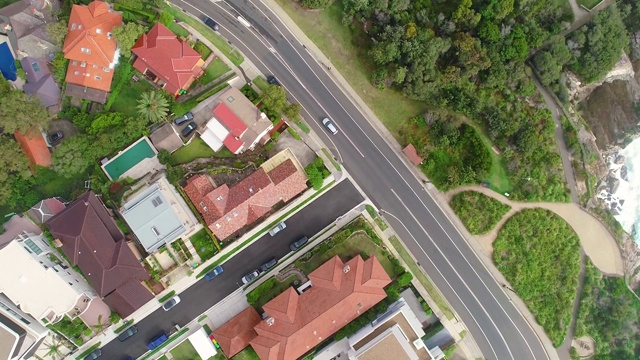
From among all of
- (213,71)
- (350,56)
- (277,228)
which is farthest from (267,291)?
(350,56)

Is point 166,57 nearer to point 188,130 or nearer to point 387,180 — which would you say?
point 188,130

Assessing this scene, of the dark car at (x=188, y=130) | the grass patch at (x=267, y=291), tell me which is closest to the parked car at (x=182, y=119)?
the dark car at (x=188, y=130)

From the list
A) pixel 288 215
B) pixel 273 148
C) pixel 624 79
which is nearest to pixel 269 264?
pixel 288 215

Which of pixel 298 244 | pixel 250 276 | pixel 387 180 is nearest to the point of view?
pixel 250 276

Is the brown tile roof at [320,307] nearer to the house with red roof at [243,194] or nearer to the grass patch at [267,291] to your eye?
the grass patch at [267,291]

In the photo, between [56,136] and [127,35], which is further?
[56,136]

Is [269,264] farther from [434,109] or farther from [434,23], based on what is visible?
[434,23]

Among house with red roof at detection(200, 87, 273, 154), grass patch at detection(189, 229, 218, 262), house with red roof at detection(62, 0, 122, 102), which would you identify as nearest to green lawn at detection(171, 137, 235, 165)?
house with red roof at detection(200, 87, 273, 154)
